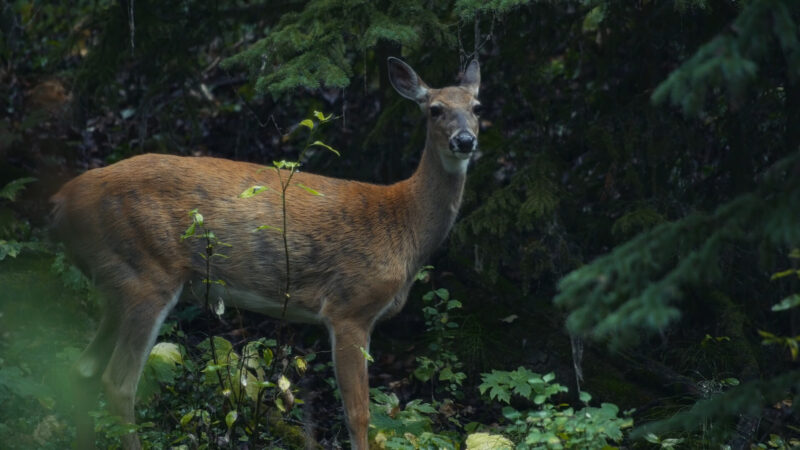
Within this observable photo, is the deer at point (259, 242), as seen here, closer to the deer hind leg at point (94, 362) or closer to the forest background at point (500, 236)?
the deer hind leg at point (94, 362)

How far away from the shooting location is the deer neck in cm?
668

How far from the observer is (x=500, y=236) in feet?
22.7

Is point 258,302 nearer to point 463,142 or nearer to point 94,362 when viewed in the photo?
point 94,362

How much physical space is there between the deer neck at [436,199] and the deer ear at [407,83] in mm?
381

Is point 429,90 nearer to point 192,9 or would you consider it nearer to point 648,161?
point 648,161

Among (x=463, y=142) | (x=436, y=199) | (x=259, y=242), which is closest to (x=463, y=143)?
(x=463, y=142)

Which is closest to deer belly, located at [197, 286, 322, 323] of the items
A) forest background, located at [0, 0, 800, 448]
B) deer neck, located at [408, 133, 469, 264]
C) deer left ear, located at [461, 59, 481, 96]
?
forest background, located at [0, 0, 800, 448]

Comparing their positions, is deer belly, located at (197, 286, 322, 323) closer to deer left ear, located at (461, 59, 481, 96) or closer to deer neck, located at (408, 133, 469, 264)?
deer neck, located at (408, 133, 469, 264)

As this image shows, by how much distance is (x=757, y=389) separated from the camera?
356cm

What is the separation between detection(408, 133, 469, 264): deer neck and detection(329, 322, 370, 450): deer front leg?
77cm

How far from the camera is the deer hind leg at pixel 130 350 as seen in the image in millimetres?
5871

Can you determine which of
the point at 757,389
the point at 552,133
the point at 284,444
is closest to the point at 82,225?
the point at 284,444

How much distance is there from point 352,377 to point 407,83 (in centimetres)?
216

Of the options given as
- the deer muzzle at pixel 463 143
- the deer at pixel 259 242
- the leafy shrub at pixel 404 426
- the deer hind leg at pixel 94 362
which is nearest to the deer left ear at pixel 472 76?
the deer at pixel 259 242
